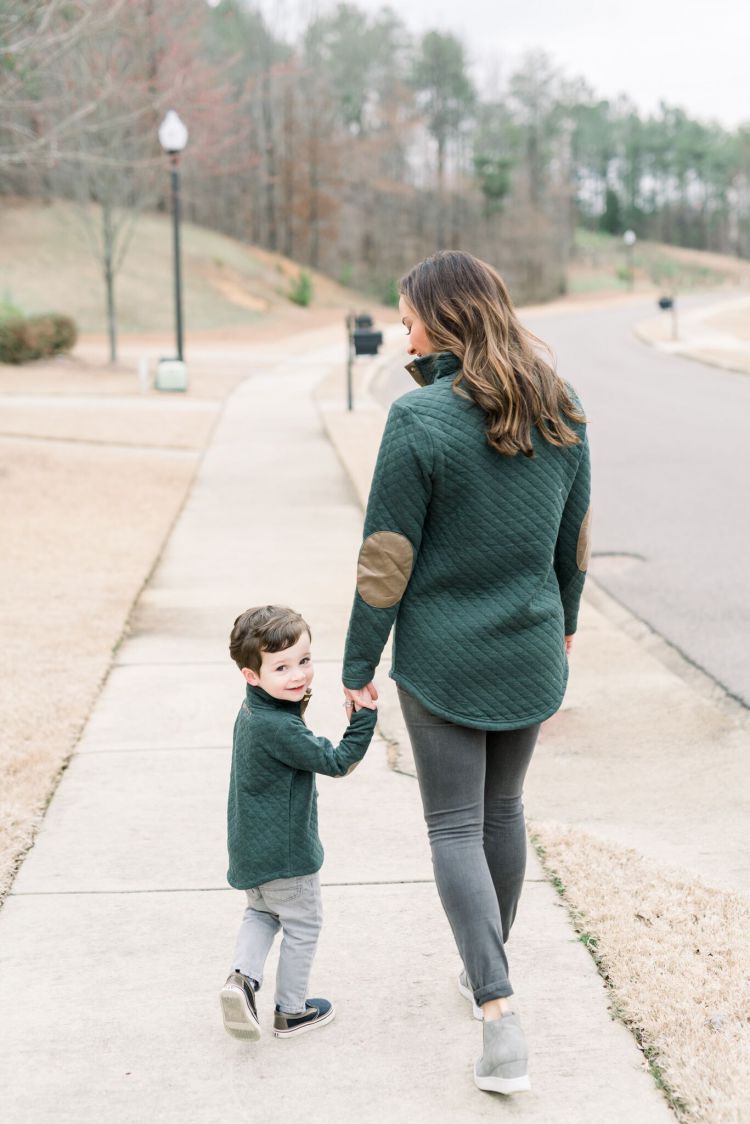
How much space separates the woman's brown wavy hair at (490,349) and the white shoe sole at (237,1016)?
1.35 m

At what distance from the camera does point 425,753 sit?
277cm

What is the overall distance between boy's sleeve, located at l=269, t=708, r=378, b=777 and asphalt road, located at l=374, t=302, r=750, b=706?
155 centimetres

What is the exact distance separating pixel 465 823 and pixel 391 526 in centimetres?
70

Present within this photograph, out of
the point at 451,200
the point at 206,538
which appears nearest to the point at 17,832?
the point at 206,538

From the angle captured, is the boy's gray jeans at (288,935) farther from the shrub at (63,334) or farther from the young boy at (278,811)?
the shrub at (63,334)

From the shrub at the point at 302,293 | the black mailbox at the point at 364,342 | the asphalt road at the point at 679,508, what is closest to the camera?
the asphalt road at the point at 679,508

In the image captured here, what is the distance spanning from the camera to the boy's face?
9.11 ft

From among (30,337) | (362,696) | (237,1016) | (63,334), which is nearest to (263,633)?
(362,696)

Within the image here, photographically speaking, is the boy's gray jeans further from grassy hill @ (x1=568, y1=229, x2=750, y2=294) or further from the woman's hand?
grassy hill @ (x1=568, y1=229, x2=750, y2=294)

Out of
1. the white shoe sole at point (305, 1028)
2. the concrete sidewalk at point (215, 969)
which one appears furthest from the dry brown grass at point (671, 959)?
the white shoe sole at point (305, 1028)

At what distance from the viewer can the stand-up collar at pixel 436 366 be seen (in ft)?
8.90

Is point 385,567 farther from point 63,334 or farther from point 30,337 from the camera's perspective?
point 63,334

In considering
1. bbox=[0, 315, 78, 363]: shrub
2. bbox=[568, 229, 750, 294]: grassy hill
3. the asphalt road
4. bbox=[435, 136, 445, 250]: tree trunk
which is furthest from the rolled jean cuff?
bbox=[568, 229, 750, 294]: grassy hill

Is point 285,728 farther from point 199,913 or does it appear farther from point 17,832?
A: point 17,832
